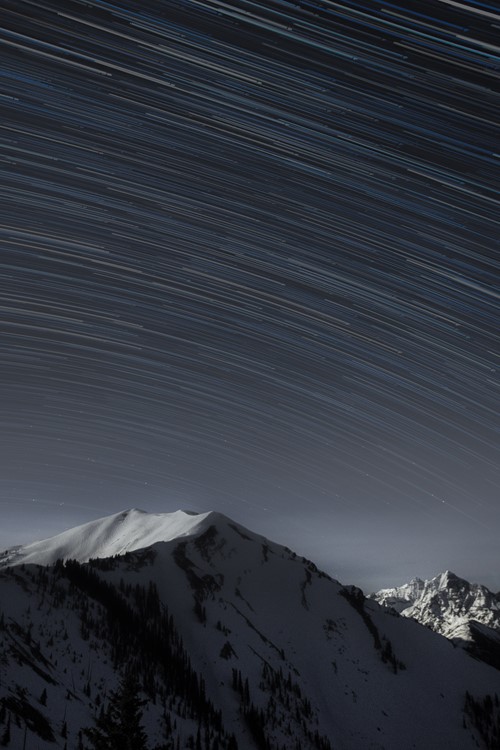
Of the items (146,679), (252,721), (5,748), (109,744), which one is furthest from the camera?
(252,721)

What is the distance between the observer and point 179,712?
164m

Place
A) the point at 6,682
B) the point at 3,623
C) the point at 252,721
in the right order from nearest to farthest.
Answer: the point at 6,682, the point at 3,623, the point at 252,721

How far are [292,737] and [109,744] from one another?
175 metres

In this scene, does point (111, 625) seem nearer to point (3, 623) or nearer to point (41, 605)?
point (41, 605)

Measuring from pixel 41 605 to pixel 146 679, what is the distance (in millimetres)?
48721

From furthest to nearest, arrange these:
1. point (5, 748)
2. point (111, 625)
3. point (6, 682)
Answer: point (111, 625) → point (6, 682) → point (5, 748)

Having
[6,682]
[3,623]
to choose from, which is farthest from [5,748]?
[3,623]

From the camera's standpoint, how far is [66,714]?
120562 mm

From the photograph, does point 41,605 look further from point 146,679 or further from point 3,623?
point 146,679

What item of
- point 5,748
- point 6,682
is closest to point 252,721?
point 6,682

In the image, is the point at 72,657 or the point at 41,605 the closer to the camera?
the point at 72,657

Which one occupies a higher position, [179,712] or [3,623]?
[3,623]

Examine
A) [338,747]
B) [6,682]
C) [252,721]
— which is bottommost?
[338,747]

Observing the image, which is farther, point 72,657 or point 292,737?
point 292,737
